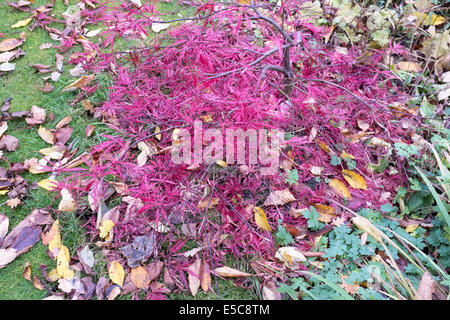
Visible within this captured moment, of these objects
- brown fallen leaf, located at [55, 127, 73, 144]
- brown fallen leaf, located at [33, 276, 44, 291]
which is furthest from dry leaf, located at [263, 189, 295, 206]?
brown fallen leaf, located at [55, 127, 73, 144]

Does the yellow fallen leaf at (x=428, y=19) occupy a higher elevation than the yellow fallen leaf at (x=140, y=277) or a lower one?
higher

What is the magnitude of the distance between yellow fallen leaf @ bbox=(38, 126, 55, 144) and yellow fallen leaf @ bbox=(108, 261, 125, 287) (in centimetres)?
82

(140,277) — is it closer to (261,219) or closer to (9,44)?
(261,219)

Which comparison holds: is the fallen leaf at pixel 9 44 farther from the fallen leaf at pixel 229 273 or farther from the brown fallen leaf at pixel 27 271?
the fallen leaf at pixel 229 273

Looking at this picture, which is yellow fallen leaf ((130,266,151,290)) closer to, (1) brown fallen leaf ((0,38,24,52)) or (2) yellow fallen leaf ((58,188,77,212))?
(2) yellow fallen leaf ((58,188,77,212))

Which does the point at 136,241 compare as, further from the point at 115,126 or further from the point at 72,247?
the point at 115,126

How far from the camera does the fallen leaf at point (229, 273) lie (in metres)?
1.39

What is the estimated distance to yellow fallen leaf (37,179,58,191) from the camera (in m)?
1.61

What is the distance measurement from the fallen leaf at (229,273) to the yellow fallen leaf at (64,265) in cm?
63

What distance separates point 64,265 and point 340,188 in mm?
1317

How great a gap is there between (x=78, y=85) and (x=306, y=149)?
4.55 feet

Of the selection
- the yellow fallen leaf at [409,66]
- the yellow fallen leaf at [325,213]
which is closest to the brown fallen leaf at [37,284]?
the yellow fallen leaf at [325,213]

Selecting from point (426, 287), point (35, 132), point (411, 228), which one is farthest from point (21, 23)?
point (426, 287)

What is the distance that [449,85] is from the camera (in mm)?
1950
